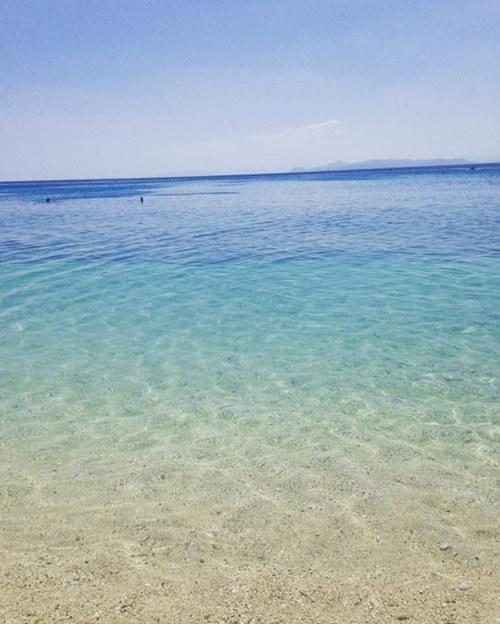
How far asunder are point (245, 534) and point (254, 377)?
12.2ft

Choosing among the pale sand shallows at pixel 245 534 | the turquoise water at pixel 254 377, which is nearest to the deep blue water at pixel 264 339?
the turquoise water at pixel 254 377

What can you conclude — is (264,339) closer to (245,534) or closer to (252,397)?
(252,397)

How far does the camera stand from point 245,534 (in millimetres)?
4113

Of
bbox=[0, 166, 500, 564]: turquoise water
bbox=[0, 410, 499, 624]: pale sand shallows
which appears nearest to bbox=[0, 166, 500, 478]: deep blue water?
bbox=[0, 166, 500, 564]: turquoise water

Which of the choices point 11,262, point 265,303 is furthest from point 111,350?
point 11,262

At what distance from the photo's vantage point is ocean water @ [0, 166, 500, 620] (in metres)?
4.55

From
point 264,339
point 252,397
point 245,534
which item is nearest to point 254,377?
point 252,397

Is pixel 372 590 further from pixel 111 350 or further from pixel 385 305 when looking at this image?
pixel 385 305

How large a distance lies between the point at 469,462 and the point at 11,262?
59.5 feet

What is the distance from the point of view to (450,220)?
26.3 m

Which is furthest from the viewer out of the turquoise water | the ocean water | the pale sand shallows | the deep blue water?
the deep blue water

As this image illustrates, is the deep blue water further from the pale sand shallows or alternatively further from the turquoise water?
Result: the pale sand shallows

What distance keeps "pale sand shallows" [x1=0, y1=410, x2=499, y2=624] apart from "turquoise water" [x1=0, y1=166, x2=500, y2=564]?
0.14 feet

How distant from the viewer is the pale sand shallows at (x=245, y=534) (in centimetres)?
328
